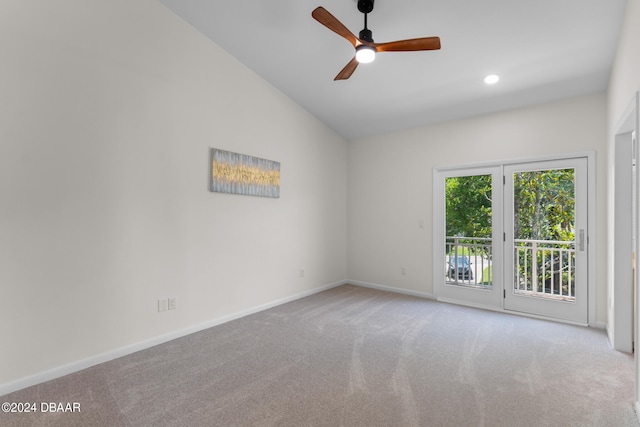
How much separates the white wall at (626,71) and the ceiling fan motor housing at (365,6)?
1.84m

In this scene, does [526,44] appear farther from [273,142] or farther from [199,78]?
[199,78]

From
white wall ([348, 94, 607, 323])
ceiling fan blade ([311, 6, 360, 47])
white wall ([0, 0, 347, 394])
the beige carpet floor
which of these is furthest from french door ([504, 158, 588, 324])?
white wall ([0, 0, 347, 394])

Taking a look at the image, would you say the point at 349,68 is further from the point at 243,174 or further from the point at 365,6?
the point at 243,174

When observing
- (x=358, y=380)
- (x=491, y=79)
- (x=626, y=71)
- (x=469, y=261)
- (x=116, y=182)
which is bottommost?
(x=358, y=380)

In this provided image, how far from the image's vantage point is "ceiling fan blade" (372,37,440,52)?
243 cm

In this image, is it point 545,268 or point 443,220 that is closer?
point 545,268

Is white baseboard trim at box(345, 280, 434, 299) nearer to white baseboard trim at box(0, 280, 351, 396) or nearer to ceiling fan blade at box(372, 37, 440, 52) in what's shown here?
white baseboard trim at box(0, 280, 351, 396)

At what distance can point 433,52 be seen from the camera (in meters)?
3.34

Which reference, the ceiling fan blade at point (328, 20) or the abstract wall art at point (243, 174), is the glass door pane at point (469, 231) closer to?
the abstract wall art at point (243, 174)

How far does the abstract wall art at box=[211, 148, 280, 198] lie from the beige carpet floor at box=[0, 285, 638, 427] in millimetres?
1610

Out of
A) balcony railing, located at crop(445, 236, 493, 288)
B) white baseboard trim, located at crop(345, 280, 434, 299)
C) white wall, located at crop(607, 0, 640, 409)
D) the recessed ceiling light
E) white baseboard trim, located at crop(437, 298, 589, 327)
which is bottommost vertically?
white baseboard trim, located at crop(437, 298, 589, 327)

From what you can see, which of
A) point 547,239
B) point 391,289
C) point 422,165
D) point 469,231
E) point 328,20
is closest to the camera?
point 328,20

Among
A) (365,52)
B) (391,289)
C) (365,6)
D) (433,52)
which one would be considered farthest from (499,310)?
(365,6)

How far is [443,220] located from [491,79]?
1.99 m
